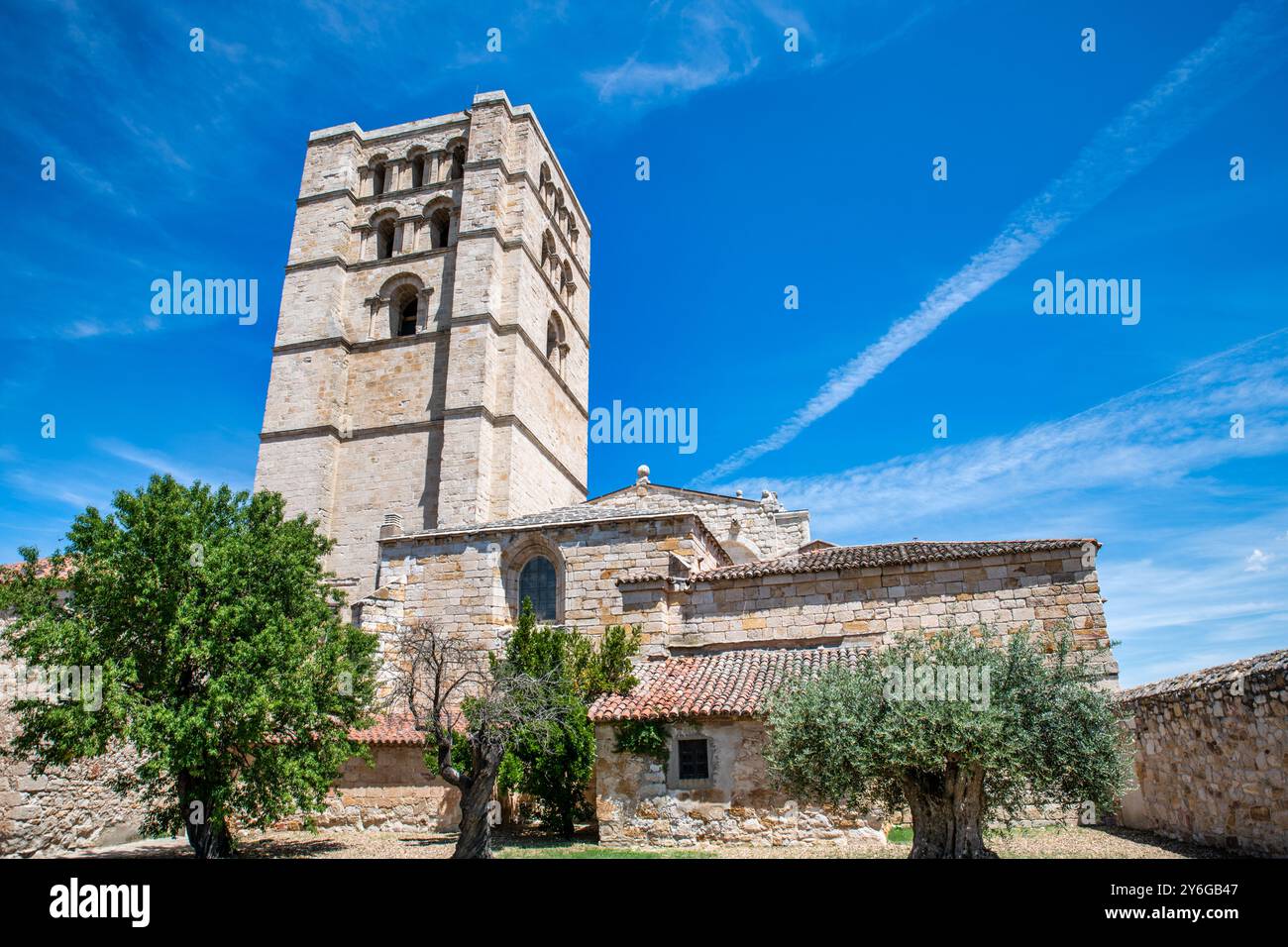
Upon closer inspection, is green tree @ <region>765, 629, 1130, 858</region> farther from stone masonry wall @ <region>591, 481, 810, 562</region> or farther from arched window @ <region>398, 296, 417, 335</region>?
arched window @ <region>398, 296, 417, 335</region>

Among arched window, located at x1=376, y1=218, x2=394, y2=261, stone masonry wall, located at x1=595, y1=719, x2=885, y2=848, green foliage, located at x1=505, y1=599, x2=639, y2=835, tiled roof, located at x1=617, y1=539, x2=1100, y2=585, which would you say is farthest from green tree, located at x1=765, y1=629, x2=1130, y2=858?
arched window, located at x1=376, y1=218, x2=394, y2=261

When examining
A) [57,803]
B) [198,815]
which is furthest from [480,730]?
[57,803]

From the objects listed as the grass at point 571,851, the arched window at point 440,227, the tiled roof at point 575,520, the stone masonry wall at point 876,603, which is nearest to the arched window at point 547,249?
the arched window at point 440,227

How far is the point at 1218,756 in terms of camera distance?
9297 millimetres

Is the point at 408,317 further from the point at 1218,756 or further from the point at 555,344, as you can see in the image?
the point at 1218,756

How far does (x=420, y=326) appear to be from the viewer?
27281 mm

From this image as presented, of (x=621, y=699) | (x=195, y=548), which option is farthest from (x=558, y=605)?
(x=195, y=548)

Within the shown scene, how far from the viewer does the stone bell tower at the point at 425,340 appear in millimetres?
24703

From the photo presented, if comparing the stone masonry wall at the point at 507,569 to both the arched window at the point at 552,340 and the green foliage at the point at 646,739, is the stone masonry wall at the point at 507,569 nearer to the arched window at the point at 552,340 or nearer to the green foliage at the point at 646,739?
the green foliage at the point at 646,739

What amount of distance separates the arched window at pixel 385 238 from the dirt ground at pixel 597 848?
21.6m
